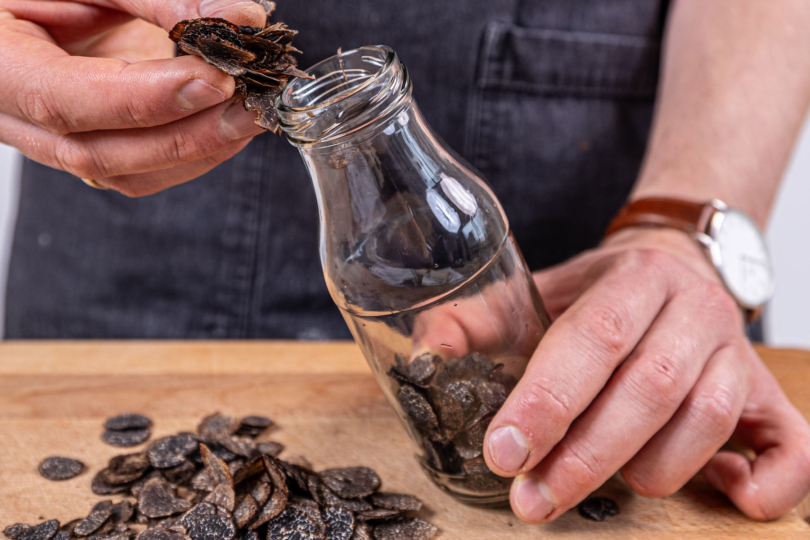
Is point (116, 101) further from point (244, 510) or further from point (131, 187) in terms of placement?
point (244, 510)

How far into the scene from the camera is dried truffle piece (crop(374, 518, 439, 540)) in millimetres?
795

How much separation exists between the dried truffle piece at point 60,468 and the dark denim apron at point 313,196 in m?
0.56

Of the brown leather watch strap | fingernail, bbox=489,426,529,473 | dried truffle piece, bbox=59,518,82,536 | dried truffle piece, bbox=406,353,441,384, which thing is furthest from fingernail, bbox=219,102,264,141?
the brown leather watch strap

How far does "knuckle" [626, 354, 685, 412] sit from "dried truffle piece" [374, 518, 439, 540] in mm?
297

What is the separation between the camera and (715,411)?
777 millimetres

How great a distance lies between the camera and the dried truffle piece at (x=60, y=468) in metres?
0.93

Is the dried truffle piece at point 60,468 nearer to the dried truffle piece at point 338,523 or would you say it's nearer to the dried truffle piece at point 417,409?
the dried truffle piece at point 338,523

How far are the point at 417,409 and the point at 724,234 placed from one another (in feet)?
1.91

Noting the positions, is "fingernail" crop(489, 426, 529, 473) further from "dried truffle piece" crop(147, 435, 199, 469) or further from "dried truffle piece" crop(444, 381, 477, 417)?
"dried truffle piece" crop(147, 435, 199, 469)

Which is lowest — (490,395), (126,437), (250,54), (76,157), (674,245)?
(126,437)

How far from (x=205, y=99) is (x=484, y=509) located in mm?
599

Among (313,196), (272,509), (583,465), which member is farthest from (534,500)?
(313,196)

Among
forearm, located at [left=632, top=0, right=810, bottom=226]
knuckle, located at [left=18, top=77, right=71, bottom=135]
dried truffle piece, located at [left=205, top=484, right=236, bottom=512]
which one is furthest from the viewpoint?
forearm, located at [left=632, top=0, right=810, bottom=226]

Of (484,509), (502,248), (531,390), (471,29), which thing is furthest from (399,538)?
(471,29)
